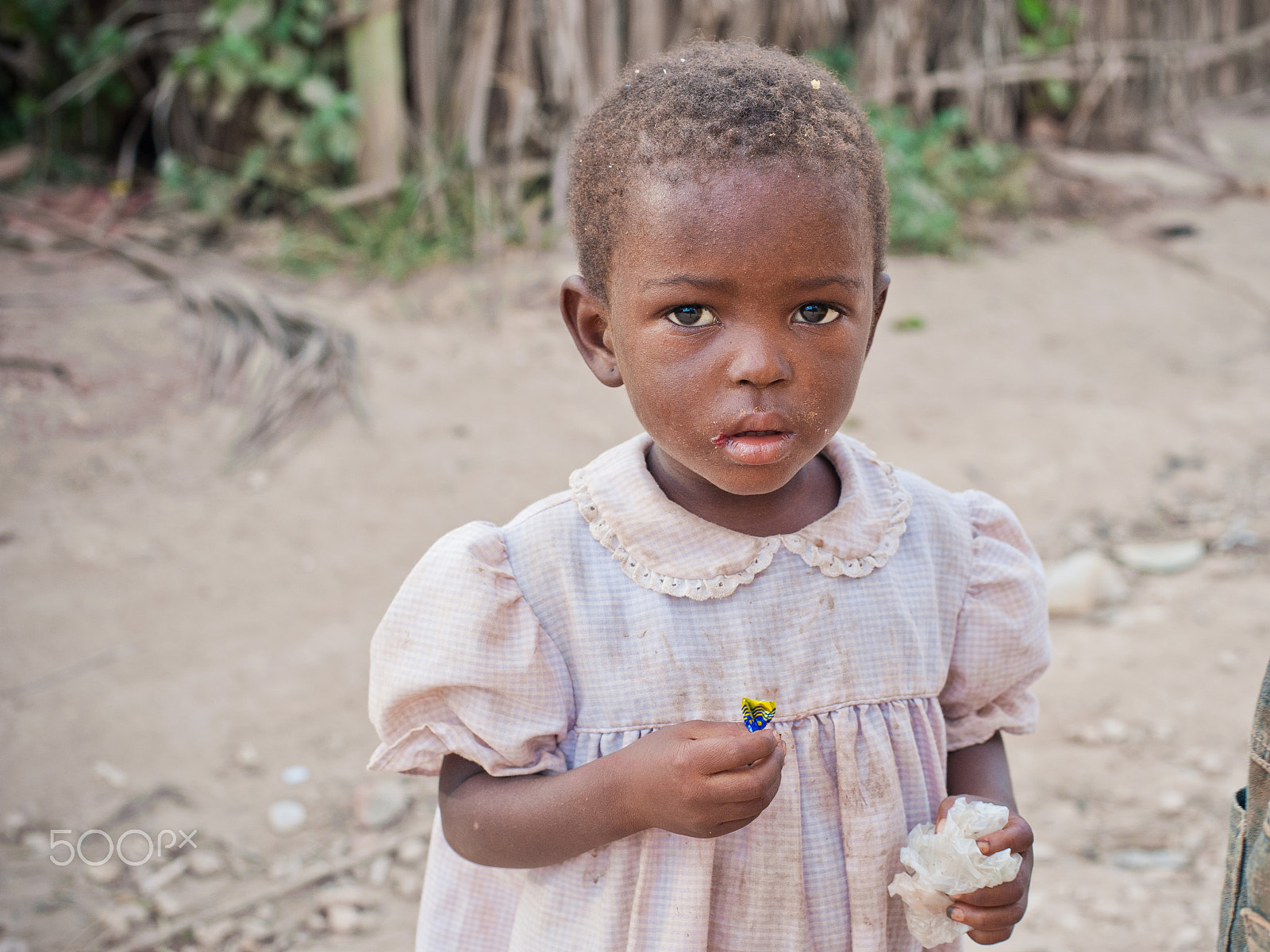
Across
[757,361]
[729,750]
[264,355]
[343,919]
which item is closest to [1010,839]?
[729,750]

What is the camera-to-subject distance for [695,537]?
126cm

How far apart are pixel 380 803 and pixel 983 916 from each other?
5.51ft

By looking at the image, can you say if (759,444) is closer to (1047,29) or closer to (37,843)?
(37,843)

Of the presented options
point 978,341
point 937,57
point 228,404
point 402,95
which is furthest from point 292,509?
point 937,57

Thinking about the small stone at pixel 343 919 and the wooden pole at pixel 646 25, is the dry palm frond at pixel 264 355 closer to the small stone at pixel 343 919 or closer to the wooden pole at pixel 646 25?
the small stone at pixel 343 919

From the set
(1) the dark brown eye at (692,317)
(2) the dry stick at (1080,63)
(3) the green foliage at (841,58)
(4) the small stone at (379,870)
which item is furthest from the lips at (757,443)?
(2) the dry stick at (1080,63)

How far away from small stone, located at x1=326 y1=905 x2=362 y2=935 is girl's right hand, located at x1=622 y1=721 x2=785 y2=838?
136cm

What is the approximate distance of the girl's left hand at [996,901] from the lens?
46.9 inches

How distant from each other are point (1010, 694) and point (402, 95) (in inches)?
181

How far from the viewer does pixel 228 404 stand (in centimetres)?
396

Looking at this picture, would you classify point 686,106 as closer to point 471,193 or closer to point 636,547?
point 636,547

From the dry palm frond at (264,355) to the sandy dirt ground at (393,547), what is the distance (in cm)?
9

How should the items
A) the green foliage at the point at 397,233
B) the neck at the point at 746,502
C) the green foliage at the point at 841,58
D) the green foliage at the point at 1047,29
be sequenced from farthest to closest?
1. the green foliage at the point at 1047,29
2. the green foliage at the point at 841,58
3. the green foliage at the point at 397,233
4. the neck at the point at 746,502

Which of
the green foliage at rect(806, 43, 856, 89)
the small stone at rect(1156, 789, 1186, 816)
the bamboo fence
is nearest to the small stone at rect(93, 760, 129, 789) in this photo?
the small stone at rect(1156, 789, 1186, 816)
